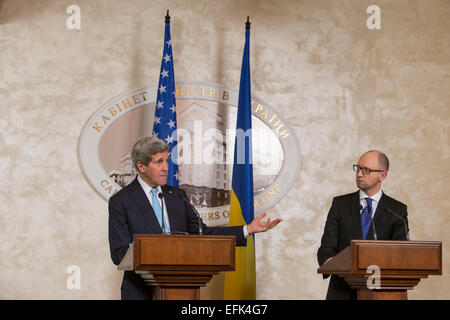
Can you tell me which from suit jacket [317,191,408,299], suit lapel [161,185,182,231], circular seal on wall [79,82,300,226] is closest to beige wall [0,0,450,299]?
circular seal on wall [79,82,300,226]

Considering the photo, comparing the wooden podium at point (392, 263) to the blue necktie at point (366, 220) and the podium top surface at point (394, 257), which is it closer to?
the podium top surface at point (394, 257)

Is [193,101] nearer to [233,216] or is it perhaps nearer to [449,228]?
[233,216]

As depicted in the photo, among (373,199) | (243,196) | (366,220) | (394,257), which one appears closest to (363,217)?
(366,220)

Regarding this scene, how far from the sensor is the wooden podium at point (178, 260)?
3.24 meters

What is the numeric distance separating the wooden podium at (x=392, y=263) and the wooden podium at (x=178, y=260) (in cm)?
65

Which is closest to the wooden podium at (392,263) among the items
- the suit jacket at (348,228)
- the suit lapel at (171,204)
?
the suit jacket at (348,228)

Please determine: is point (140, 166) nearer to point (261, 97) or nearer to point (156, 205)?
point (156, 205)

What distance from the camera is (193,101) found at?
665 centimetres

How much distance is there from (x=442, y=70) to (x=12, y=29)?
4.16m

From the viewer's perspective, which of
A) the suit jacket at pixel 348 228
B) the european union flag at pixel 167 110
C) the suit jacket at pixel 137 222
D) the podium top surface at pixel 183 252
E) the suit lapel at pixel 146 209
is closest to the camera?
the podium top surface at pixel 183 252

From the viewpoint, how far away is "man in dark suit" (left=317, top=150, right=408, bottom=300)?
4.22 metres

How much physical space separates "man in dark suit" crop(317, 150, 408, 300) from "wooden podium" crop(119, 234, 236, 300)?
3.49ft

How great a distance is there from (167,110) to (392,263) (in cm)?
317

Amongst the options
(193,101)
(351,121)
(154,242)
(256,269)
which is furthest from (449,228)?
(154,242)
